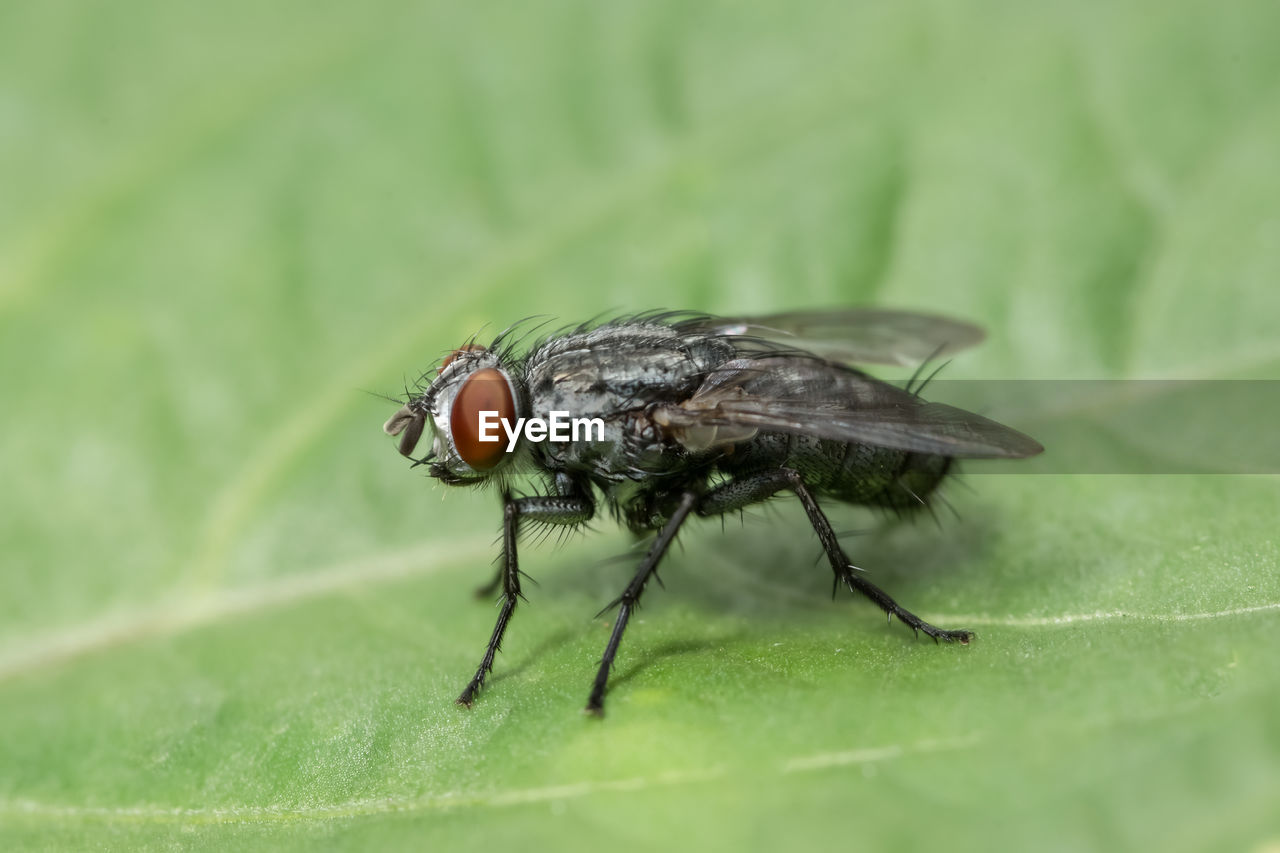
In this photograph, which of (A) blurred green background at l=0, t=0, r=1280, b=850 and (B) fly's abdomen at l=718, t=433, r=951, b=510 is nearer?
(A) blurred green background at l=0, t=0, r=1280, b=850

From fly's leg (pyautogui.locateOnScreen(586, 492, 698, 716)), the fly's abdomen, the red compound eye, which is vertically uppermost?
the red compound eye

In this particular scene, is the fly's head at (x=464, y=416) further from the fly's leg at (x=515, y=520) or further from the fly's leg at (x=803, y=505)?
the fly's leg at (x=803, y=505)

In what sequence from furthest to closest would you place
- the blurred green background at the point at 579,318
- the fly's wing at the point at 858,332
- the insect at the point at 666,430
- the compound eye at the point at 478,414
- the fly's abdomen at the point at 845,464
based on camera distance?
1. the fly's wing at the point at 858,332
2. the fly's abdomen at the point at 845,464
3. the compound eye at the point at 478,414
4. the insect at the point at 666,430
5. the blurred green background at the point at 579,318

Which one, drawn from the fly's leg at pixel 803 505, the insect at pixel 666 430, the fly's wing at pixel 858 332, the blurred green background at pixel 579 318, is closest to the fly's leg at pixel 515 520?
the insect at pixel 666 430

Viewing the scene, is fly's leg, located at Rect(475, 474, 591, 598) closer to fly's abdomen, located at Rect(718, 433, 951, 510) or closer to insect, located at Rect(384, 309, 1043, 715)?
insect, located at Rect(384, 309, 1043, 715)

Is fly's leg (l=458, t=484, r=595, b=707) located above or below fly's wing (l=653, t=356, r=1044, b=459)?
below

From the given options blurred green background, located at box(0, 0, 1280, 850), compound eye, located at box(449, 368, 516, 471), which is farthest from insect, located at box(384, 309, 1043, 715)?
blurred green background, located at box(0, 0, 1280, 850)
